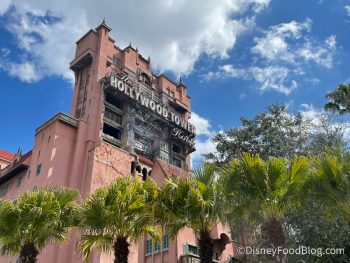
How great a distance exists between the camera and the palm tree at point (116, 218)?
56.7 ft

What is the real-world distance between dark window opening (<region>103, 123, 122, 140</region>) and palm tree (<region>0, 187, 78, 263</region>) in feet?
122

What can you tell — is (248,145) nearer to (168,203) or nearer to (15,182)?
(168,203)

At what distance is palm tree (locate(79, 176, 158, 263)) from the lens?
1728 cm

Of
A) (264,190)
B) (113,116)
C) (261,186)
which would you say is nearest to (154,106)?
(113,116)

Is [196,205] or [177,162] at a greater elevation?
[177,162]

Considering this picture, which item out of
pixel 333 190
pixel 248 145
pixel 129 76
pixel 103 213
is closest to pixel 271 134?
pixel 248 145

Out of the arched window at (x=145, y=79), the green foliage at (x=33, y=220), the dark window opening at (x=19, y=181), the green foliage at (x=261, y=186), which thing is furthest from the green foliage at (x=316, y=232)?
the arched window at (x=145, y=79)

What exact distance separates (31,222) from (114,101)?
4138cm

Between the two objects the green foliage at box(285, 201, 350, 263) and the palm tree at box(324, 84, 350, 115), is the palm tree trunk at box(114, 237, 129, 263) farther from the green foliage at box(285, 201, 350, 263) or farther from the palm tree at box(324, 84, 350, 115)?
the palm tree at box(324, 84, 350, 115)

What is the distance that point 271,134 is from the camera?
35500mm

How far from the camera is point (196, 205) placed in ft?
53.7

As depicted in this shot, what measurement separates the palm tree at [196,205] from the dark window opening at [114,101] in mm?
41277

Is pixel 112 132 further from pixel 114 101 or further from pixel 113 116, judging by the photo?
pixel 114 101

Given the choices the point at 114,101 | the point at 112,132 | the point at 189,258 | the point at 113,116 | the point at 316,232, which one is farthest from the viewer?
the point at 114,101
